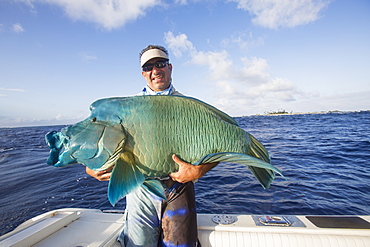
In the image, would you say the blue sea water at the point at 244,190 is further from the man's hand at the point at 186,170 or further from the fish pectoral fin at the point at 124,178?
the fish pectoral fin at the point at 124,178

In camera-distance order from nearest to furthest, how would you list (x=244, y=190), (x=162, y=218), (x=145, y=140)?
1. (x=145, y=140)
2. (x=162, y=218)
3. (x=244, y=190)

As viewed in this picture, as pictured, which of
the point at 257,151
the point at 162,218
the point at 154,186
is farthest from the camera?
the point at 162,218

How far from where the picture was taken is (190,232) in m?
2.34

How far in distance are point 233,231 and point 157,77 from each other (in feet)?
7.86

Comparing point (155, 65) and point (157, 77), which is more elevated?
point (155, 65)

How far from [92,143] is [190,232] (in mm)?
1579

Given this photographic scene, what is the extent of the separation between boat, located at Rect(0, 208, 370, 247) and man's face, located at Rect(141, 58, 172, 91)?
2.04 metres

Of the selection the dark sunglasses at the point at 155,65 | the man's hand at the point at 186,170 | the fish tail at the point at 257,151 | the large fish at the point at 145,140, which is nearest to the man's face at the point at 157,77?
the dark sunglasses at the point at 155,65

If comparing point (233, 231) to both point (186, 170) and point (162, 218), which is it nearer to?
point (162, 218)

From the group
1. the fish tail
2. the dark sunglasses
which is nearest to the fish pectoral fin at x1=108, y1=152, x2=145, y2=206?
the fish tail

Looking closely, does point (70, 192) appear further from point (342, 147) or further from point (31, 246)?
point (342, 147)

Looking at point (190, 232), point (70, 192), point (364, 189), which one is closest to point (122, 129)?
point (190, 232)

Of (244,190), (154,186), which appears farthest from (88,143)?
(244,190)

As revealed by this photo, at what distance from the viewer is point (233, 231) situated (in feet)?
9.14
